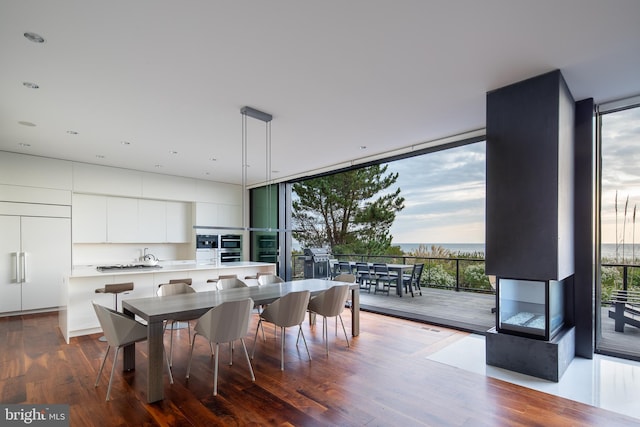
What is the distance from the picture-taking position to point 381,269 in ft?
25.0

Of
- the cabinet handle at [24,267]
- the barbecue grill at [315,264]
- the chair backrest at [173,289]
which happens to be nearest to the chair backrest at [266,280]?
the chair backrest at [173,289]

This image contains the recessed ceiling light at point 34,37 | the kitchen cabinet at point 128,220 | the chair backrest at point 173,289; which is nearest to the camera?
the recessed ceiling light at point 34,37

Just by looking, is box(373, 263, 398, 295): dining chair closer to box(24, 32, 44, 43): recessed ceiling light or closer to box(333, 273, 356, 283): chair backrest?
box(333, 273, 356, 283): chair backrest

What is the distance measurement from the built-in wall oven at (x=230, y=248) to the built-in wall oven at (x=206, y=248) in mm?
156

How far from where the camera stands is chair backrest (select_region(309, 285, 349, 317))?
12.5 feet

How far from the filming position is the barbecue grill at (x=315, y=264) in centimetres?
746

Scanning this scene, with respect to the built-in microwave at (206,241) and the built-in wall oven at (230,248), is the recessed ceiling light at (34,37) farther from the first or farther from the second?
the built-in wall oven at (230,248)

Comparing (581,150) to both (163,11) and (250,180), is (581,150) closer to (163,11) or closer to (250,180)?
(163,11)

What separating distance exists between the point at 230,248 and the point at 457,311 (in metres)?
5.05

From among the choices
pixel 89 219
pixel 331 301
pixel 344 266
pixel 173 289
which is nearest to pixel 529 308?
pixel 331 301

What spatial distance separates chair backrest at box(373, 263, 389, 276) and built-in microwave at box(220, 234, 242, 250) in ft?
10.7

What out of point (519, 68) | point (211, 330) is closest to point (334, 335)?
point (211, 330)

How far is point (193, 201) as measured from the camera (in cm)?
752

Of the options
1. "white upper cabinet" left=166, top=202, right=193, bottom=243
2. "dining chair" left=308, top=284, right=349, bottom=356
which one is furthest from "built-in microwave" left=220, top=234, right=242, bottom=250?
"dining chair" left=308, top=284, right=349, bottom=356
